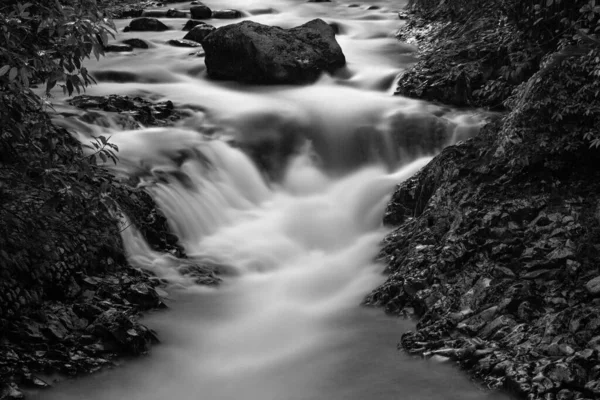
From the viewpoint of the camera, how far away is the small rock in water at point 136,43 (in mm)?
17697

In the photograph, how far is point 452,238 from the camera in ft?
22.9

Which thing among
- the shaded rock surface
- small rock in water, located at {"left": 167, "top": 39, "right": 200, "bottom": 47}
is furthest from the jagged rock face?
small rock in water, located at {"left": 167, "top": 39, "right": 200, "bottom": 47}

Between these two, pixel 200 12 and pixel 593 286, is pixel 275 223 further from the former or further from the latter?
pixel 200 12

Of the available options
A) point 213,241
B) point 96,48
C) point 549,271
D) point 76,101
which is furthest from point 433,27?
point 96,48

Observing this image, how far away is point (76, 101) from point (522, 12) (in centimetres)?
794

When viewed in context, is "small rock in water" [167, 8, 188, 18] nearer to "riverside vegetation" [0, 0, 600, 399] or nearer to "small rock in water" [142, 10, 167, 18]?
"small rock in water" [142, 10, 167, 18]

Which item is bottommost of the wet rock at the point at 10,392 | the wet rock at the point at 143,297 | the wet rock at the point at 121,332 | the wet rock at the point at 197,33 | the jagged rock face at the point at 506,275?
the wet rock at the point at 143,297

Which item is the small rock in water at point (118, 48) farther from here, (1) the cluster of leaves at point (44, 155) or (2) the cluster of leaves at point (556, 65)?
(1) the cluster of leaves at point (44, 155)

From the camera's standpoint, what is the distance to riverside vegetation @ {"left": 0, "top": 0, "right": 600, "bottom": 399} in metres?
5.30

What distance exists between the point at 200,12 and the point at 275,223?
13658 mm

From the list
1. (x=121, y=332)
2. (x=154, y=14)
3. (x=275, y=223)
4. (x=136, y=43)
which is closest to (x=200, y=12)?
(x=154, y=14)

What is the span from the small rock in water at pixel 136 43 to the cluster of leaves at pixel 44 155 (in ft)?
34.0

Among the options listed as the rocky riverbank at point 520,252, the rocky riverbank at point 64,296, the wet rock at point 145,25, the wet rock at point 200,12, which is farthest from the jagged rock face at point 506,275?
the wet rock at point 200,12

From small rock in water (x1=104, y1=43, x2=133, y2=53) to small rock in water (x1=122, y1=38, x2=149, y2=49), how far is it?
0.47 ft
